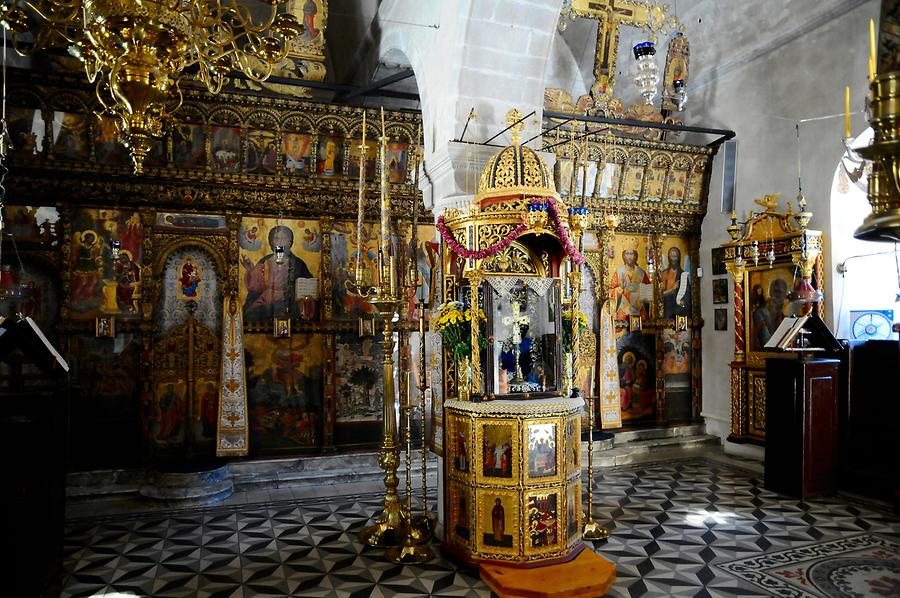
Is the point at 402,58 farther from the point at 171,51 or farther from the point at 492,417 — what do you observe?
the point at 492,417

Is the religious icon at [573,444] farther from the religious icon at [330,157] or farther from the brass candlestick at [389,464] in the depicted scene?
the religious icon at [330,157]

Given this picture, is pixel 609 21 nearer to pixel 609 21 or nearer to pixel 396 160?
pixel 609 21

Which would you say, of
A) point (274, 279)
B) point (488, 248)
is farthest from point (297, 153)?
point (488, 248)

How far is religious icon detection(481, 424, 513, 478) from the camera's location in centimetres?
520

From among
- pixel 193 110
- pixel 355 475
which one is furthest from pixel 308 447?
pixel 193 110

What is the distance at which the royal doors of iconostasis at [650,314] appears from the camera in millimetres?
9922

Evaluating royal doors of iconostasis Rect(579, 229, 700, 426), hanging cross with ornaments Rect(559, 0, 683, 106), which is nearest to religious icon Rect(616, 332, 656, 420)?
royal doors of iconostasis Rect(579, 229, 700, 426)

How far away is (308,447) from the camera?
331 inches

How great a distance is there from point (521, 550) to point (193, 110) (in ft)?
20.4

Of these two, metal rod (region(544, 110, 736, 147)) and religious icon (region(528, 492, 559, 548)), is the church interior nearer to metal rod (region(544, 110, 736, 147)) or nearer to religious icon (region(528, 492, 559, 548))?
religious icon (region(528, 492, 559, 548))

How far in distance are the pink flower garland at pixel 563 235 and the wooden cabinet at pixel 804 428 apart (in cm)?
357

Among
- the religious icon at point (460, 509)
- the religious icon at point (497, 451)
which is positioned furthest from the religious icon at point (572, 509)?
the religious icon at point (460, 509)

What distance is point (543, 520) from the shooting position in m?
5.20

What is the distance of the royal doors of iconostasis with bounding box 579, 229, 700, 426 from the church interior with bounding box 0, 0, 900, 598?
2.0 inches
